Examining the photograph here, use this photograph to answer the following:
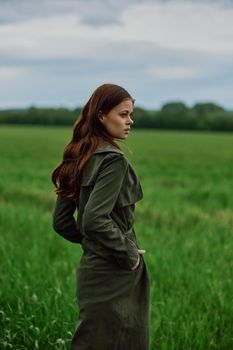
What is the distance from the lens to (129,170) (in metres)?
2.67

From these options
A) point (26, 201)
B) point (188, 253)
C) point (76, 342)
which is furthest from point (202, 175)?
point (76, 342)

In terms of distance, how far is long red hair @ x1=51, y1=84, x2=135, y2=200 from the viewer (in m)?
2.68

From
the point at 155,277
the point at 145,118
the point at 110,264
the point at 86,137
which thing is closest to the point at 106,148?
the point at 86,137

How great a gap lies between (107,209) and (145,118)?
95738mm

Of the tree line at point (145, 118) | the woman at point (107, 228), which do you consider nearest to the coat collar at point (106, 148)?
the woman at point (107, 228)

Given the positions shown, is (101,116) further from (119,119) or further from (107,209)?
(107,209)

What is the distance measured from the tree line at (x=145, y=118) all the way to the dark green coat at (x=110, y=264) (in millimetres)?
89245

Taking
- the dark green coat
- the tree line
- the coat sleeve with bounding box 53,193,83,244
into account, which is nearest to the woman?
the dark green coat

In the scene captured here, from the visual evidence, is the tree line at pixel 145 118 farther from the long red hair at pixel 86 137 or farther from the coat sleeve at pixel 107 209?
the coat sleeve at pixel 107 209

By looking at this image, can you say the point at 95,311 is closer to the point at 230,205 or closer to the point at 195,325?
the point at 195,325

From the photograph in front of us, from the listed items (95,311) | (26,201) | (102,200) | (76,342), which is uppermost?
(102,200)

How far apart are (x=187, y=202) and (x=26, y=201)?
3.04 metres

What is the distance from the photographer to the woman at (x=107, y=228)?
8.46 feet

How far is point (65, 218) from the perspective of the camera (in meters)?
3.00
